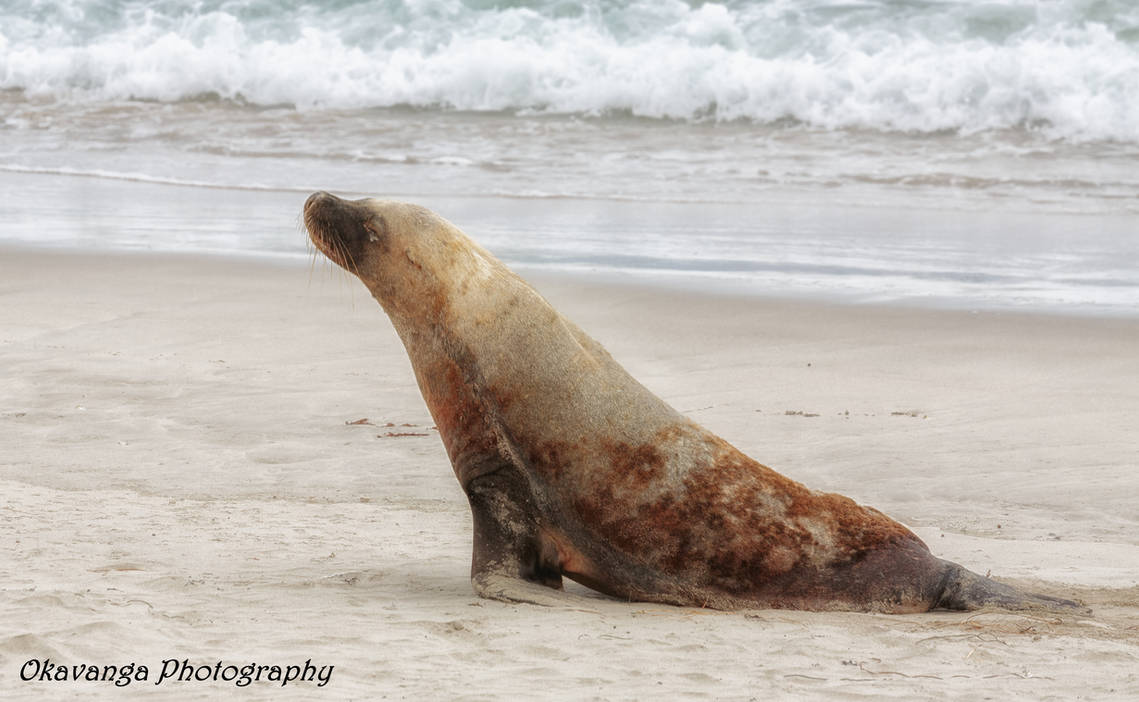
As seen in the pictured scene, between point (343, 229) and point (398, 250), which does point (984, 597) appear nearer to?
point (398, 250)

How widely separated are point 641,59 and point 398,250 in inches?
873

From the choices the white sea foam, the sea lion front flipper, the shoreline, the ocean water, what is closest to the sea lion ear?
the sea lion front flipper

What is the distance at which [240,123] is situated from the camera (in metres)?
24.8

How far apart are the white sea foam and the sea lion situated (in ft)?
58.4

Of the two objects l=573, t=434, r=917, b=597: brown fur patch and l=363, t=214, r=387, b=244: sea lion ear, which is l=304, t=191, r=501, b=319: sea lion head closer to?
l=363, t=214, r=387, b=244: sea lion ear

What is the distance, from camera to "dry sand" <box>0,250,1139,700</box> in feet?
11.9

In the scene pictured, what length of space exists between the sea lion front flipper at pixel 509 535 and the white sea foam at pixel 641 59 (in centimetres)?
1828

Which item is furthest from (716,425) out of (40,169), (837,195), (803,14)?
(803,14)

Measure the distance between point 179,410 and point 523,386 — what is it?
3369 mm

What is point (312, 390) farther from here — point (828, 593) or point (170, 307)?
point (828, 593)

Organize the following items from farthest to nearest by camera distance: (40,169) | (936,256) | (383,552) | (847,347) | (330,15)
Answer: (330,15)
(40,169)
(936,256)
(847,347)
(383,552)

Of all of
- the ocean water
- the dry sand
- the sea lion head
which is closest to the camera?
the dry sand

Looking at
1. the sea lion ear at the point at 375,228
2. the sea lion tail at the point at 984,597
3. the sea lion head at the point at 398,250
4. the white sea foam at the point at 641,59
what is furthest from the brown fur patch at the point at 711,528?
the white sea foam at the point at 641,59

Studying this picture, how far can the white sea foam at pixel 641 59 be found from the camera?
2258 cm
